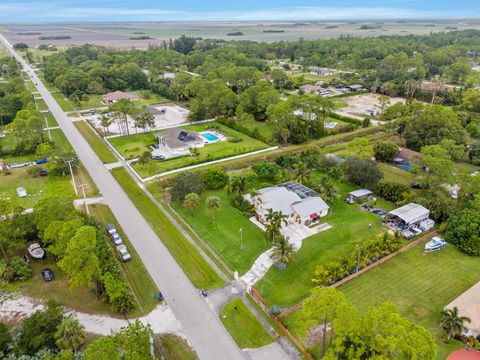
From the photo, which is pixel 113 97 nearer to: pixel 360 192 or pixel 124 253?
pixel 124 253

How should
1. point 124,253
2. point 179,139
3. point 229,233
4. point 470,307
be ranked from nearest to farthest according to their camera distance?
1. point 470,307
2. point 124,253
3. point 229,233
4. point 179,139

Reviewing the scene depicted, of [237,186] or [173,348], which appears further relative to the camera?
[237,186]

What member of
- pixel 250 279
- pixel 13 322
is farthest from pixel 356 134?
pixel 13 322

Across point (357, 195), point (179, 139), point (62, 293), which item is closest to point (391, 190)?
point (357, 195)

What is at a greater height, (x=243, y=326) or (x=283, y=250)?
(x=283, y=250)

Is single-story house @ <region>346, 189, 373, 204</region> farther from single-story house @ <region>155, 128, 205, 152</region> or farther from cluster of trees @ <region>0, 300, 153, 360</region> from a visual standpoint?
cluster of trees @ <region>0, 300, 153, 360</region>

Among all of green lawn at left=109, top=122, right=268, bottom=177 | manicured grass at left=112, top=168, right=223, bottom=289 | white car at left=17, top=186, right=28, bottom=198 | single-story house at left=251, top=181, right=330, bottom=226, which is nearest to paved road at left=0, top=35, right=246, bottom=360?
manicured grass at left=112, top=168, right=223, bottom=289

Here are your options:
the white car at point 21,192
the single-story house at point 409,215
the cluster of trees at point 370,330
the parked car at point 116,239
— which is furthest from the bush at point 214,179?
the cluster of trees at point 370,330
